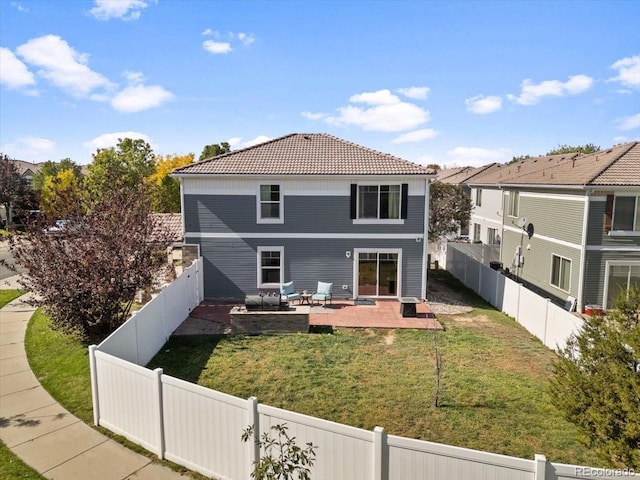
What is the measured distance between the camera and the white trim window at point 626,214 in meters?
19.1

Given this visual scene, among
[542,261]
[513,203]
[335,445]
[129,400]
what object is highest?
[513,203]

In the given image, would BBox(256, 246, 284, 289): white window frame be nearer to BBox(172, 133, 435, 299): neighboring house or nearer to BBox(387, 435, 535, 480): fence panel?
BBox(172, 133, 435, 299): neighboring house

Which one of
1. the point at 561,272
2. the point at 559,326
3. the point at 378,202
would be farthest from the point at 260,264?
the point at 561,272

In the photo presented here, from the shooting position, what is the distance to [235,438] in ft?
21.7

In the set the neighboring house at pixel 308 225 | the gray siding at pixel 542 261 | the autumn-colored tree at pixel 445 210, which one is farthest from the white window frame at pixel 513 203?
the neighboring house at pixel 308 225

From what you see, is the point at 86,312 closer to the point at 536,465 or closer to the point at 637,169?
the point at 536,465

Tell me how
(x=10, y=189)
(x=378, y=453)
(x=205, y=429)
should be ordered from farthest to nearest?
(x=10, y=189) → (x=205, y=429) → (x=378, y=453)

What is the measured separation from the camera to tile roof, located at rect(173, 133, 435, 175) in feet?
63.7

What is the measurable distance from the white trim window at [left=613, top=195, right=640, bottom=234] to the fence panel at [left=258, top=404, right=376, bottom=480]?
723 inches

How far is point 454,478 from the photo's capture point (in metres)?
5.31

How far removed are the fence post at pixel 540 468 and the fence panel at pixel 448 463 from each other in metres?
0.04

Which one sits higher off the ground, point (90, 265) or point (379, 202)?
point (379, 202)

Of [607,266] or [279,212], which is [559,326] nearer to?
[607,266]

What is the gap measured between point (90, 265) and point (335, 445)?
907 centimetres
